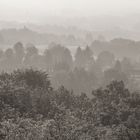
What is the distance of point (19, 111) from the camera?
131ft

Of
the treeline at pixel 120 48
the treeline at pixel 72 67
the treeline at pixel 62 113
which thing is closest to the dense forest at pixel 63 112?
the treeline at pixel 62 113

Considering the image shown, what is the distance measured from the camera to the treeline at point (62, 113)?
30891 mm

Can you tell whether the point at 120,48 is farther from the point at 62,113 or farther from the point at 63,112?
the point at 62,113

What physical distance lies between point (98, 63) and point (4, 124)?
95217 millimetres

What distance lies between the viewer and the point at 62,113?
39.3 m

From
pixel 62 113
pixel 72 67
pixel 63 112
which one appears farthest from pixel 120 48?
pixel 62 113

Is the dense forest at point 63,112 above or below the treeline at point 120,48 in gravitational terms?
below

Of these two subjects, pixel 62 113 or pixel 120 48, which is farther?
pixel 120 48

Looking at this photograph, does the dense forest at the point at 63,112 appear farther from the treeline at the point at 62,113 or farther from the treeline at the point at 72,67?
the treeline at the point at 72,67

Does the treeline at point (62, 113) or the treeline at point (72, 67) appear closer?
the treeline at point (62, 113)

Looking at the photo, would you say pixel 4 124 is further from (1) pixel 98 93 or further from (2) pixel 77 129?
(1) pixel 98 93

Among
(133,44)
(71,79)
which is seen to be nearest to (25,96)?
(71,79)

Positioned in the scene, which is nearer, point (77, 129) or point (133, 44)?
point (77, 129)

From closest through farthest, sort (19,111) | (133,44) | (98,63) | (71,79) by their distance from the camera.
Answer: (19,111), (71,79), (98,63), (133,44)
